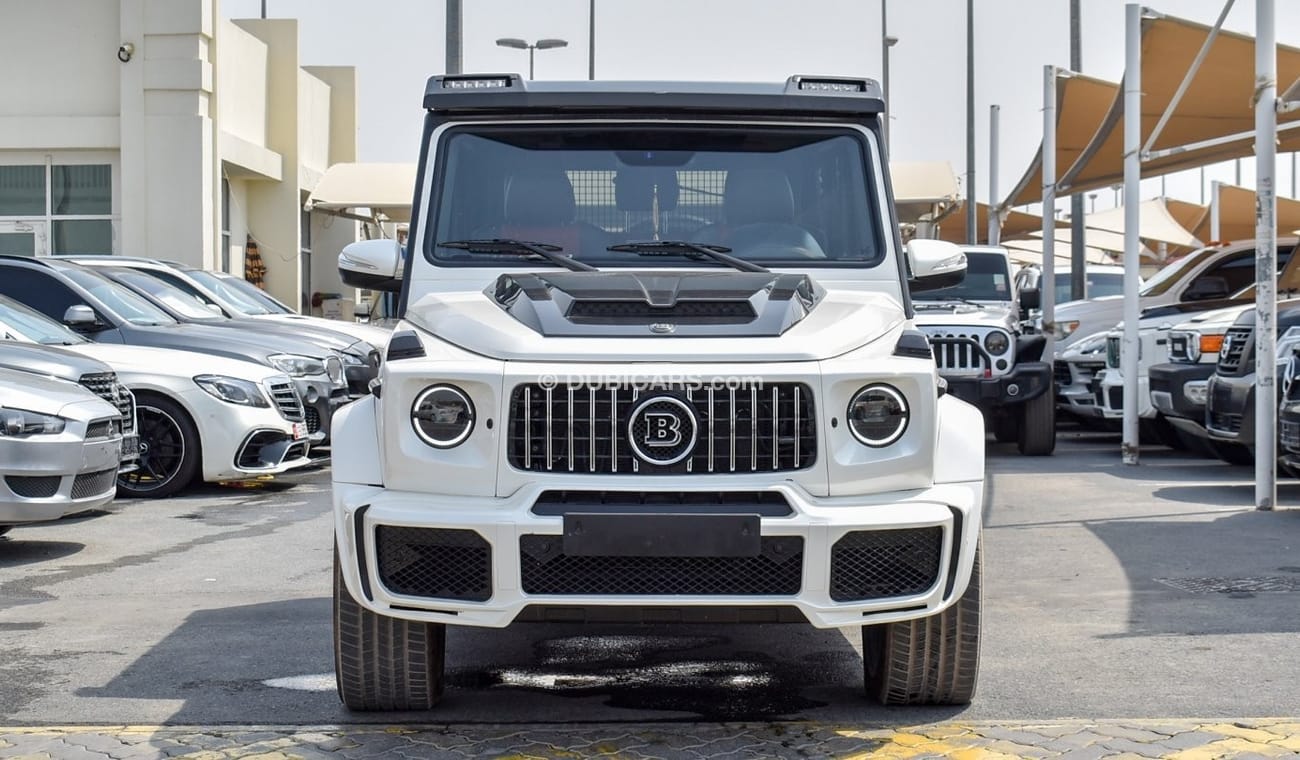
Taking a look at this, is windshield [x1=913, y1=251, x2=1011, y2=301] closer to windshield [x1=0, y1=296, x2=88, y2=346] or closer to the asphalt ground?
the asphalt ground

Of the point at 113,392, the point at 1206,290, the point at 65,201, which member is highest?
the point at 65,201

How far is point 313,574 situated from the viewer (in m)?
8.70

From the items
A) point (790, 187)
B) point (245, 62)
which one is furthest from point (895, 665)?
point (245, 62)

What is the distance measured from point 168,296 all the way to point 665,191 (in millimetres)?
9162

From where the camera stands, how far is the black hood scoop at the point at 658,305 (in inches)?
205

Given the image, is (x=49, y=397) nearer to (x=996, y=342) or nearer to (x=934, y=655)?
(x=934, y=655)

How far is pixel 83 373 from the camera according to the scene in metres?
10.2

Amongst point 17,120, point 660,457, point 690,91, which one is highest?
point 17,120

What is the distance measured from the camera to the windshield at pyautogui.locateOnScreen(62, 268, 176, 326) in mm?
13352

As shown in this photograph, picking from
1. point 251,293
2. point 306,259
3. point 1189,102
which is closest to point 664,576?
point 251,293

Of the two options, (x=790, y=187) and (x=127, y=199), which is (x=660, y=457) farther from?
(x=127, y=199)

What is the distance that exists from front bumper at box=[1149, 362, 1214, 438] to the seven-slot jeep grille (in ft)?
30.8

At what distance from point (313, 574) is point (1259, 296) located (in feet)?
19.9

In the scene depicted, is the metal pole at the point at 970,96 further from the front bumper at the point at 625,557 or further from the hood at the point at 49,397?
the front bumper at the point at 625,557
